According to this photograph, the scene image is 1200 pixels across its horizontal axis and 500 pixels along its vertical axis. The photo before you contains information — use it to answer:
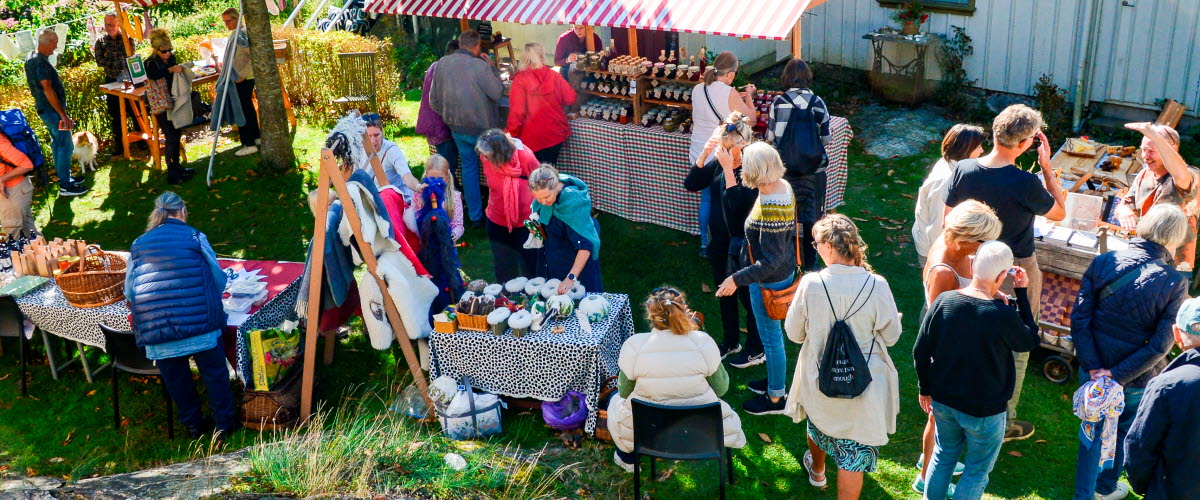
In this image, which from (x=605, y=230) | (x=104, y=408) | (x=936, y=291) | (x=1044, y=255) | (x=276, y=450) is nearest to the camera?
(x=936, y=291)

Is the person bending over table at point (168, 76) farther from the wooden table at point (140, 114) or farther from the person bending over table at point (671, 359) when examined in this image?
the person bending over table at point (671, 359)

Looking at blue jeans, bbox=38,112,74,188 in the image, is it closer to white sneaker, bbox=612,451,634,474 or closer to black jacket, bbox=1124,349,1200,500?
white sneaker, bbox=612,451,634,474

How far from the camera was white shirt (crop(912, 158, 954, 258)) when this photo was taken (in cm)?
499

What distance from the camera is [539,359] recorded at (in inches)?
201

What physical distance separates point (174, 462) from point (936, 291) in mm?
4381

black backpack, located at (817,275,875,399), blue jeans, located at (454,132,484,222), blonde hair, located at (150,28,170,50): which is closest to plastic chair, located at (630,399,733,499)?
black backpack, located at (817,275,875,399)

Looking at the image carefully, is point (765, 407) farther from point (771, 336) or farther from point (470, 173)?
point (470, 173)

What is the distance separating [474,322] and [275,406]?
142cm

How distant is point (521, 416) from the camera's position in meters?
5.53

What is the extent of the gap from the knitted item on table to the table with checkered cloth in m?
2.54

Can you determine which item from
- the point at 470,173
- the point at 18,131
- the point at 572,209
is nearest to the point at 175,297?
the point at 572,209

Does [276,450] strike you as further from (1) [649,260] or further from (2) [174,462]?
(1) [649,260]

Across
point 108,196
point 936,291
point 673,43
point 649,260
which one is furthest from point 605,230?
point 108,196

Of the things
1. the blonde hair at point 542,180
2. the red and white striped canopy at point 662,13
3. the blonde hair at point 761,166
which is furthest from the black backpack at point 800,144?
the blonde hair at point 542,180
